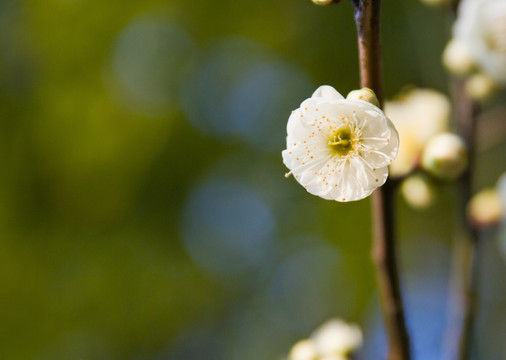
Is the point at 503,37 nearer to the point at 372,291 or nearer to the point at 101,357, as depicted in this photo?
the point at 372,291

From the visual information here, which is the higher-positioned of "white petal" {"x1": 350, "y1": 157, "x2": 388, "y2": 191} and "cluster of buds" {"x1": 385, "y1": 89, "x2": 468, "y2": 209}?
"cluster of buds" {"x1": 385, "y1": 89, "x2": 468, "y2": 209}

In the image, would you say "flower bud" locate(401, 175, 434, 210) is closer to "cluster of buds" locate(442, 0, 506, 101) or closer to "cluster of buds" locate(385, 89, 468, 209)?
"cluster of buds" locate(385, 89, 468, 209)

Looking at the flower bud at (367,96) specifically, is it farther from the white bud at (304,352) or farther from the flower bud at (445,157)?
the white bud at (304,352)

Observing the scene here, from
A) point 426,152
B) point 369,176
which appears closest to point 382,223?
point 369,176

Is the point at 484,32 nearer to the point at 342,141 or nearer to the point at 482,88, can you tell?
the point at 482,88

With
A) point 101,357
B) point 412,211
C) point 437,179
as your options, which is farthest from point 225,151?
point 437,179

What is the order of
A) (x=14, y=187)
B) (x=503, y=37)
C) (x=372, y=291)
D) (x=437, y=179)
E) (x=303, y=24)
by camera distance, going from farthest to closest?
(x=303, y=24)
(x=14, y=187)
(x=372, y=291)
(x=503, y=37)
(x=437, y=179)

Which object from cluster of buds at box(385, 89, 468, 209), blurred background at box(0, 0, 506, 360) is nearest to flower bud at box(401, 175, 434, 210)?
cluster of buds at box(385, 89, 468, 209)
